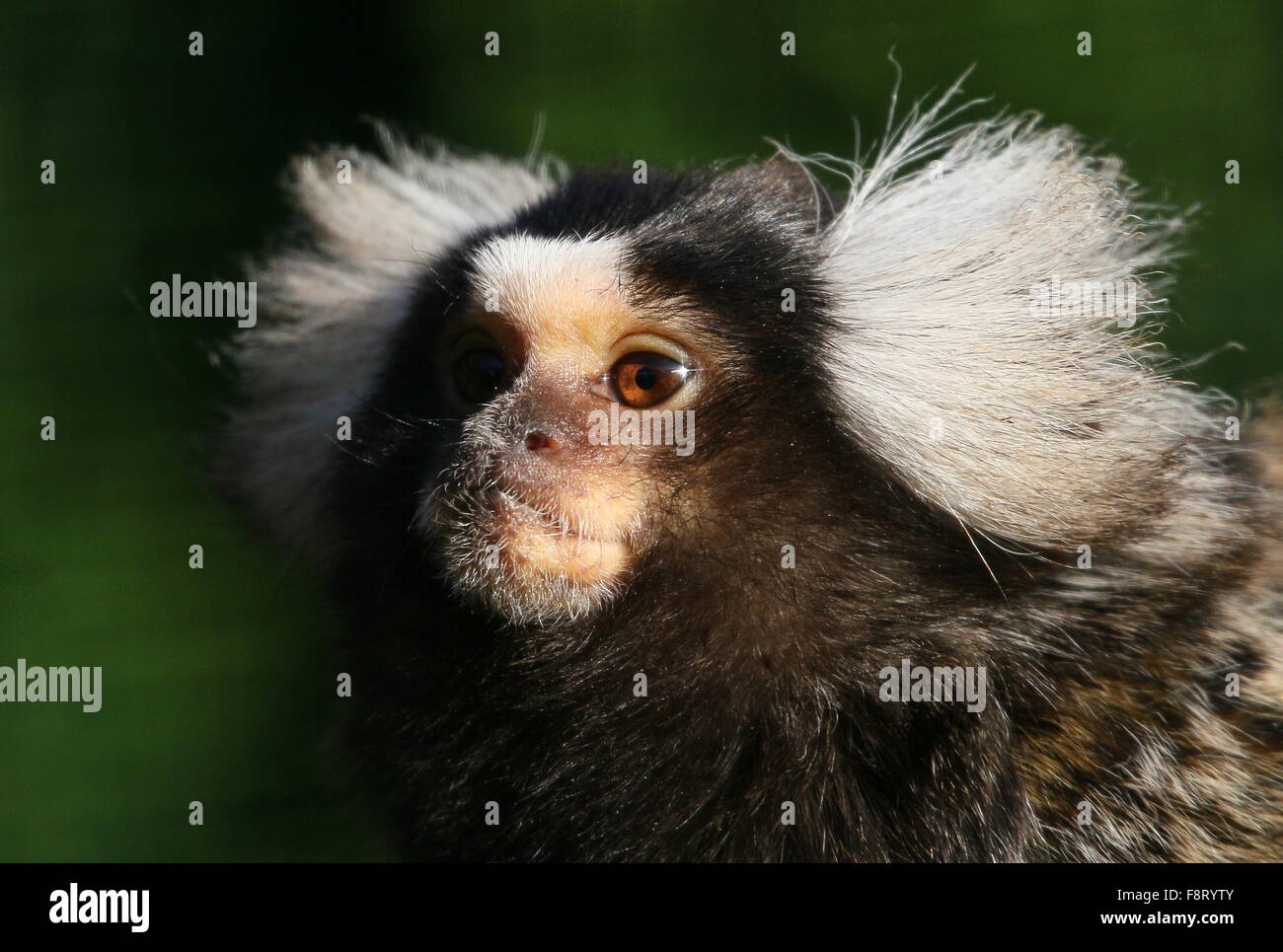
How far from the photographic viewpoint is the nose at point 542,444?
1.89 metres

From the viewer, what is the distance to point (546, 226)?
211 centimetres

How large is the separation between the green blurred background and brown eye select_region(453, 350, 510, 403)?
65.7 inches

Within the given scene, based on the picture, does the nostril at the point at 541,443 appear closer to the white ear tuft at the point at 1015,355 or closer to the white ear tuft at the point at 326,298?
the white ear tuft at the point at 1015,355

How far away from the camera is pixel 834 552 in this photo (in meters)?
1.92

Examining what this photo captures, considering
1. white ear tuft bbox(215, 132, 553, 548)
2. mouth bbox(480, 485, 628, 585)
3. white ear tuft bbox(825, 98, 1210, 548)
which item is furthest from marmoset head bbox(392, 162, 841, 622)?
white ear tuft bbox(215, 132, 553, 548)

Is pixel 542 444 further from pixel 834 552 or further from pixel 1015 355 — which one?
pixel 1015 355

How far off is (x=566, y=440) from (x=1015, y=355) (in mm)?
681

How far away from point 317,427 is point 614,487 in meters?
0.88

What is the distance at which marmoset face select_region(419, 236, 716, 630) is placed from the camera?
6.18 ft

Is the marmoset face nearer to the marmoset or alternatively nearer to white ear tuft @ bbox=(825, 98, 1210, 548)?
the marmoset

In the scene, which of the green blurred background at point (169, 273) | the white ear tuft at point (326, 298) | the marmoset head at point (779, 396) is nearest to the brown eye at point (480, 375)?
the marmoset head at point (779, 396)

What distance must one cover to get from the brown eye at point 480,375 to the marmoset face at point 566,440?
0.05 meters

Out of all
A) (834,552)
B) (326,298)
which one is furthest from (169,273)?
Result: (834,552)
